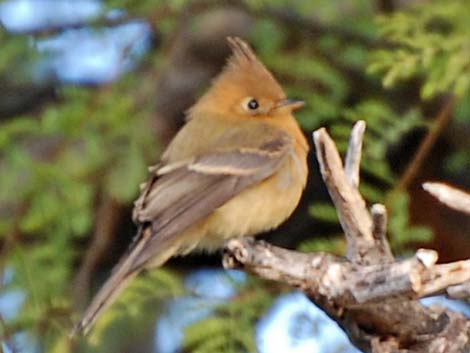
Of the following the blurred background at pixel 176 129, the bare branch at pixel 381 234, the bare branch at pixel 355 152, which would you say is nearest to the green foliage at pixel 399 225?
the blurred background at pixel 176 129

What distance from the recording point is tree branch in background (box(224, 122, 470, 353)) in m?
4.00

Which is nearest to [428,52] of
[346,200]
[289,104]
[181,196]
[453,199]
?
[289,104]

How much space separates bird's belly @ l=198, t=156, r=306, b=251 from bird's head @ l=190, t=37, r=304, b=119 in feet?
1.42

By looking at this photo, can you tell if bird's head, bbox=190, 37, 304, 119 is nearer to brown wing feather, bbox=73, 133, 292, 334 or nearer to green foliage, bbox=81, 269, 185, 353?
brown wing feather, bbox=73, 133, 292, 334

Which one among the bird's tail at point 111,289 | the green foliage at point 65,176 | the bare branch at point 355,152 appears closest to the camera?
the bare branch at point 355,152

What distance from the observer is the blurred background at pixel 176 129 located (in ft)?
18.8

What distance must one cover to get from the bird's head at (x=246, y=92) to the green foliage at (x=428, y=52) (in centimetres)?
35

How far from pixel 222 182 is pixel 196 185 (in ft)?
0.31

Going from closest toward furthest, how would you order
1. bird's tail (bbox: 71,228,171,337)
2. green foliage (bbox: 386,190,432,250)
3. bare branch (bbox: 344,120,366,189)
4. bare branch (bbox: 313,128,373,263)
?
1. bare branch (bbox: 313,128,373,263)
2. bare branch (bbox: 344,120,366,189)
3. bird's tail (bbox: 71,228,171,337)
4. green foliage (bbox: 386,190,432,250)

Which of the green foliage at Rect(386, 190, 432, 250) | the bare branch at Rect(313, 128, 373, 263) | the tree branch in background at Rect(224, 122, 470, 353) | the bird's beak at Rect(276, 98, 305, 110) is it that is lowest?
the green foliage at Rect(386, 190, 432, 250)

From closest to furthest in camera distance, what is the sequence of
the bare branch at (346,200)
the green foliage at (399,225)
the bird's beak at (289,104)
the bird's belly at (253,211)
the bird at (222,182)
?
the bare branch at (346,200), the bird at (222,182), the bird's belly at (253,211), the green foliage at (399,225), the bird's beak at (289,104)

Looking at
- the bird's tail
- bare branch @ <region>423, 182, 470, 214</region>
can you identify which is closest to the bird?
the bird's tail

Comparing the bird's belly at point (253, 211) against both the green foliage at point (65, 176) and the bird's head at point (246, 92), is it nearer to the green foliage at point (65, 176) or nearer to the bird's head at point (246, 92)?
the bird's head at point (246, 92)

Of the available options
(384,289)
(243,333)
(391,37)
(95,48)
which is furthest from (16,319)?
(384,289)
